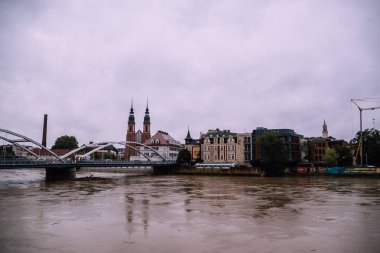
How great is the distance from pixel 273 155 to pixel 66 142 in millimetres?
99511

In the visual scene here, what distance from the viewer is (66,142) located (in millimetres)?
143125

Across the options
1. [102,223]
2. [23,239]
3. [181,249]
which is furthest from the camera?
[102,223]

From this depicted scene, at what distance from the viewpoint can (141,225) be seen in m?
19.2

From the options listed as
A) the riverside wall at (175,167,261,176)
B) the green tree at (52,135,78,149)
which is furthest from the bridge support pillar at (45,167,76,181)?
the green tree at (52,135,78,149)

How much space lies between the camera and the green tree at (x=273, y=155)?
74188mm

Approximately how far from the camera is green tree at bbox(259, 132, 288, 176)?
7419 centimetres

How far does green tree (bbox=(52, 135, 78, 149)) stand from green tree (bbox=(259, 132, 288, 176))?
9493 centimetres

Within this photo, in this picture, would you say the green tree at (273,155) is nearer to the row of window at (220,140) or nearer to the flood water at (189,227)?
the row of window at (220,140)

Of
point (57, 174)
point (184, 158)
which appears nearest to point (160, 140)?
point (184, 158)

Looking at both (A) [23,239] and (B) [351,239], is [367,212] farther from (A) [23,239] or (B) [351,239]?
(A) [23,239]

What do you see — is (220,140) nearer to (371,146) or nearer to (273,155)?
(273,155)

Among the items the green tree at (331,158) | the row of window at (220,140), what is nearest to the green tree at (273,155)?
the green tree at (331,158)

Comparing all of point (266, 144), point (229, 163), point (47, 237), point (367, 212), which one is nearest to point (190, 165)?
point (229, 163)

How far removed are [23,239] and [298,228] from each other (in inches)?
558
